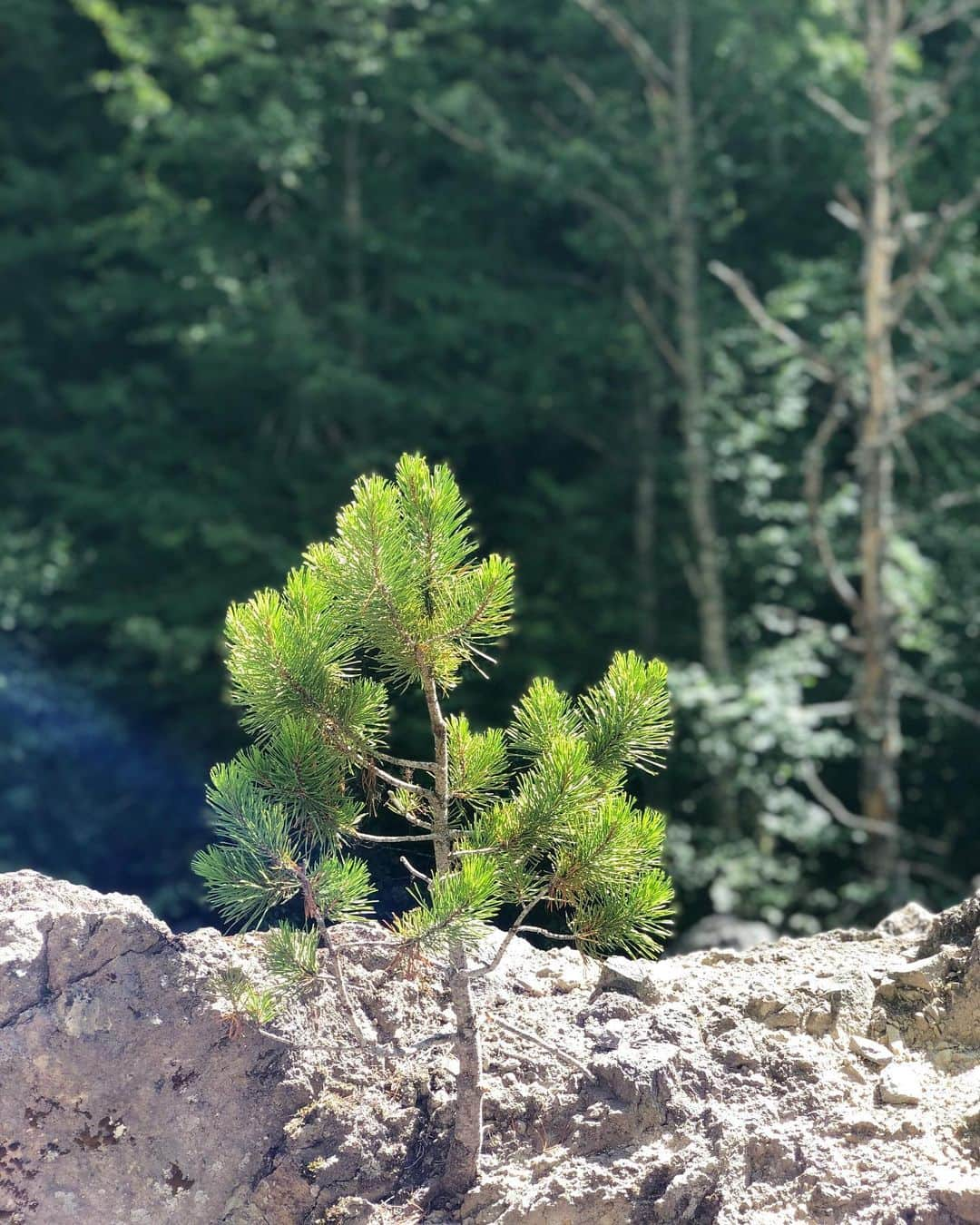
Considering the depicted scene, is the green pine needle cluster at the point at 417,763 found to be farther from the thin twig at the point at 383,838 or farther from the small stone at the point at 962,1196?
the small stone at the point at 962,1196

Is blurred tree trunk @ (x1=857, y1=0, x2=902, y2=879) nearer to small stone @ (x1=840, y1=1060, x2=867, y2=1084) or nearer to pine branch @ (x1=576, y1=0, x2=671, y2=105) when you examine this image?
pine branch @ (x1=576, y1=0, x2=671, y2=105)

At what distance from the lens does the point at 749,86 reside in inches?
323

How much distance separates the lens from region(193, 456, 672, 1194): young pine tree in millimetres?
1938

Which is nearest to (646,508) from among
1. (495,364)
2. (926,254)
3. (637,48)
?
(495,364)

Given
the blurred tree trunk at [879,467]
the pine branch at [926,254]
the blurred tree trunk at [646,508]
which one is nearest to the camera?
the pine branch at [926,254]

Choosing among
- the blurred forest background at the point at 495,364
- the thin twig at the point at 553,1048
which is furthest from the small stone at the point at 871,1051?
the blurred forest background at the point at 495,364

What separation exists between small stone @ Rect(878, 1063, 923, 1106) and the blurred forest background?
4441 millimetres

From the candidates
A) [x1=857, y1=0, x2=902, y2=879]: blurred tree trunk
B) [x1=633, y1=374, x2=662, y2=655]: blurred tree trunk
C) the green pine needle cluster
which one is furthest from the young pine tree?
[x1=633, y1=374, x2=662, y2=655]: blurred tree trunk

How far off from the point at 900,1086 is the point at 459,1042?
644 millimetres

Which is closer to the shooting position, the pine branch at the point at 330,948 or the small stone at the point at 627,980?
the pine branch at the point at 330,948

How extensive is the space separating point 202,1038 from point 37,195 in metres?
7.85

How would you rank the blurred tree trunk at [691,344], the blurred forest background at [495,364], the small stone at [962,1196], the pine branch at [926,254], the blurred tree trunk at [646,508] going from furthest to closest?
1. the blurred tree trunk at [646,508]
2. the blurred tree trunk at [691,344]
3. the blurred forest background at [495,364]
4. the pine branch at [926,254]
5. the small stone at [962,1196]

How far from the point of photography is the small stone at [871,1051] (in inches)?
84.6

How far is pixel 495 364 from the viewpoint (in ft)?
28.7
